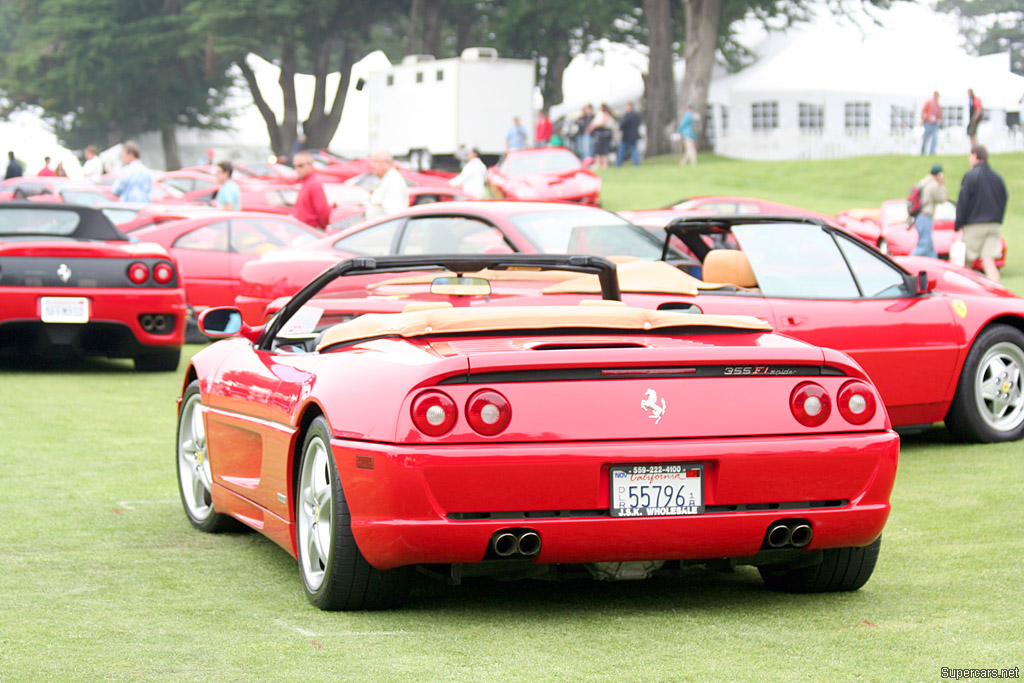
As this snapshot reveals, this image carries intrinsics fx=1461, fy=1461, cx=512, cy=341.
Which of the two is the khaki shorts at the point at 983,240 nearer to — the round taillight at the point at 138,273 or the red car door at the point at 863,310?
the red car door at the point at 863,310

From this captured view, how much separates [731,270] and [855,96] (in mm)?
36014

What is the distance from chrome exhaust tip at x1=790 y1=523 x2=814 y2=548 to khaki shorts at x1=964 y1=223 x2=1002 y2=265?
13.8m

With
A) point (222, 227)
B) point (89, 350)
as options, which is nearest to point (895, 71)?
point (222, 227)

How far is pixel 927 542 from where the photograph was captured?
18.9 ft

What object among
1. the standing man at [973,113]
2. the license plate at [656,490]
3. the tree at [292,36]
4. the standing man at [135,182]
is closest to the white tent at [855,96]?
the standing man at [973,113]

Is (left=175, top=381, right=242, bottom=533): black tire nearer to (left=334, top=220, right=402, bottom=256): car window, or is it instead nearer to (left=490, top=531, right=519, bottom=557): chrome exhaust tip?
(left=490, top=531, right=519, bottom=557): chrome exhaust tip

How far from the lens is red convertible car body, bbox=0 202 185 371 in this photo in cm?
1127

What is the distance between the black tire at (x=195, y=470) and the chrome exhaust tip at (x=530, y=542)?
81.9 inches

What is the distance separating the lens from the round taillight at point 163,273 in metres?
11.8

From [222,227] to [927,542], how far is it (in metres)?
10.6

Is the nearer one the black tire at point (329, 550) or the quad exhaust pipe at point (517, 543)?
the quad exhaust pipe at point (517, 543)

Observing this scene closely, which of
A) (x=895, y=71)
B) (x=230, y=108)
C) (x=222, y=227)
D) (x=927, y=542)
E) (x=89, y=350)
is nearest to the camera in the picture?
(x=927, y=542)

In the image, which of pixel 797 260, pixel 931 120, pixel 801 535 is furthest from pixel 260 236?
pixel 931 120

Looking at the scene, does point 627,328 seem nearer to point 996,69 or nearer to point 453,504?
point 453,504
